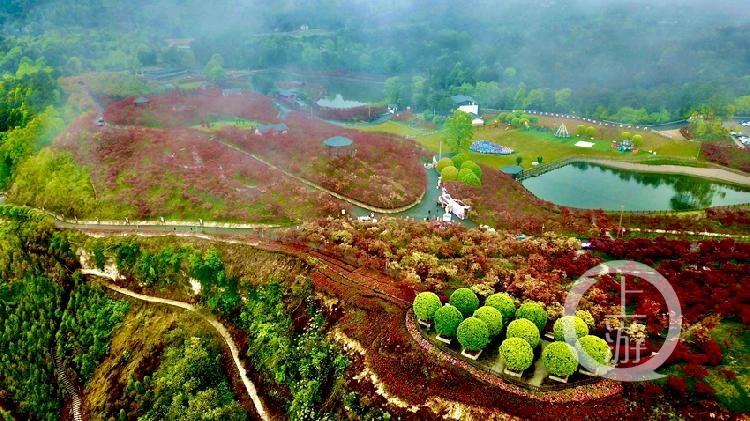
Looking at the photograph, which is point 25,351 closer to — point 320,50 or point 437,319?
point 437,319

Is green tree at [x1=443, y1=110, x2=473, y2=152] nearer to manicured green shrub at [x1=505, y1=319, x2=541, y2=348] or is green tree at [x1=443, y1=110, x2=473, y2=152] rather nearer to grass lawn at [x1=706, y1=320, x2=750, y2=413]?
grass lawn at [x1=706, y1=320, x2=750, y2=413]

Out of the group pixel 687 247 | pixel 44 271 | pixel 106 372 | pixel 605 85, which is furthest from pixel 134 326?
A: pixel 605 85

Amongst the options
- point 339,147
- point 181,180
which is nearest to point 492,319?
point 181,180

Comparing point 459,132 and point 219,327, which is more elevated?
point 459,132

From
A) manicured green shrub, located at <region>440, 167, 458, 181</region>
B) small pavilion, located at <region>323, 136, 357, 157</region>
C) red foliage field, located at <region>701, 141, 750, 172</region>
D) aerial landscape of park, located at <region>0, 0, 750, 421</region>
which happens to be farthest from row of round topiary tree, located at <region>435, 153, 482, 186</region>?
red foliage field, located at <region>701, 141, 750, 172</region>

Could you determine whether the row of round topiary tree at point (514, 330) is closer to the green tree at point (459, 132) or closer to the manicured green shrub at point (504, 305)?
the manicured green shrub at point (504, 305)

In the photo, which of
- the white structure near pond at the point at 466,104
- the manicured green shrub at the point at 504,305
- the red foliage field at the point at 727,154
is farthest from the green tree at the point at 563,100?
the manicured green shrub at the point at 504,305

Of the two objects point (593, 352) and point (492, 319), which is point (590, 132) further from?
point (593, 352)
